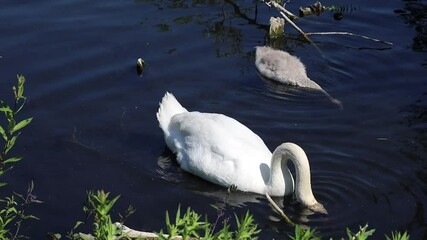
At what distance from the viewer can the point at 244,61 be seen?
11.6 meters

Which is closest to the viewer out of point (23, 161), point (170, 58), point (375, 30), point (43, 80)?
point (23, 161)

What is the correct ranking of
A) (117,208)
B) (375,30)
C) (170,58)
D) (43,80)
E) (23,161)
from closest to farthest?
(117,208) < (23,161) < (43,80) < (170,58) < (375,30)

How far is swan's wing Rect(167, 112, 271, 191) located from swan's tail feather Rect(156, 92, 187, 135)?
0.35 m

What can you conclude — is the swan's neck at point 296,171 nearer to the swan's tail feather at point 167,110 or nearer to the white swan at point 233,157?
the white swan at point 233,157

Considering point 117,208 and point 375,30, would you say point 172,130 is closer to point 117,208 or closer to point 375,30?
point 117,208

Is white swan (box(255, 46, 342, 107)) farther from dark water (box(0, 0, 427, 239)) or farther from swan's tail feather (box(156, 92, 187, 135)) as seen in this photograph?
swan's tail feather (box(156, 92, 187, 135))

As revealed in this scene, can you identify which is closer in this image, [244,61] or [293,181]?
[293,181]

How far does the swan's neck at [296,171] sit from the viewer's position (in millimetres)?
8109

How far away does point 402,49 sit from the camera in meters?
11.8

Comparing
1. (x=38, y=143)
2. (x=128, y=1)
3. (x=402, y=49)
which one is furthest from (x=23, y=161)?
(x=402, y=49)

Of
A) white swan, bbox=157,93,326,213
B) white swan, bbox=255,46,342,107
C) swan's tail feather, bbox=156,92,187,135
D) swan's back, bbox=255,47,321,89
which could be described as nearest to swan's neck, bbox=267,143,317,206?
white swan, bbox=157,93,326,213

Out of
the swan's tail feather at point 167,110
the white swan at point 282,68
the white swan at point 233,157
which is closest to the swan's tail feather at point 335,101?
the white swan at point 282,68

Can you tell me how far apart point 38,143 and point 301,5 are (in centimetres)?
536

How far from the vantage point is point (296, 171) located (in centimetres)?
820
